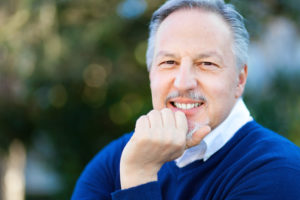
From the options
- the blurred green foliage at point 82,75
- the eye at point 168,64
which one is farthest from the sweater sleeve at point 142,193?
the blurred green foliage at point 82,75

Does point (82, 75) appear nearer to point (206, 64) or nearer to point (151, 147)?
point (206, 64)

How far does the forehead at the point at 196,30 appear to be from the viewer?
1488 millimetres

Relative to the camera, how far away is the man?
1.28 m

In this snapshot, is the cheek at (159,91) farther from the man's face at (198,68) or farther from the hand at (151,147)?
the hand at (151,147)

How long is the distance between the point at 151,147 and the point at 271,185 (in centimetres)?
43

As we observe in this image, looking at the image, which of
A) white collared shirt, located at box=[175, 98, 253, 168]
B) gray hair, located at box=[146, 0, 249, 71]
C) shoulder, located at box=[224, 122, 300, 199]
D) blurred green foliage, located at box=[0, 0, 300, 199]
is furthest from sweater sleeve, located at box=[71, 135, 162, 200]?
blurred green foliage, located at box=[0, 0, 300, 199]

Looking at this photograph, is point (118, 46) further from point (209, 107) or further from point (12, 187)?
point (12, 187)

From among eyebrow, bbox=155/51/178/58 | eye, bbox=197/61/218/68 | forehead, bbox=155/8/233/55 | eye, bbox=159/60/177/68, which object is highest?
forehead, bbox=155/8/233/55

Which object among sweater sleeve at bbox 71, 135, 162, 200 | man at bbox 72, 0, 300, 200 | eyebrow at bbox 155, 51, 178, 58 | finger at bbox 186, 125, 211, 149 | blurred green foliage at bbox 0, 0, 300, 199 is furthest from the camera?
blurred green foliage at bbox 0, 0, 300, 199

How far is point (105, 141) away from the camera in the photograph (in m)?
5.06

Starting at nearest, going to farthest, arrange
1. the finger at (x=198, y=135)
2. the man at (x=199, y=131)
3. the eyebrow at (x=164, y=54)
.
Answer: the man at (x=199, y=131) → the finger at (x=198, y=135) → the eyebrow at (x=164, y=54)

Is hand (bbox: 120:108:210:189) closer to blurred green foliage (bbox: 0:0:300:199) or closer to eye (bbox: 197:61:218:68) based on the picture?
eye (bbox: 197:61:218:68)

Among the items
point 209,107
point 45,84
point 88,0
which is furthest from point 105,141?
point 209,107

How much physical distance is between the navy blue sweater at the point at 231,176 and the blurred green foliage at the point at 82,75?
1.61m
